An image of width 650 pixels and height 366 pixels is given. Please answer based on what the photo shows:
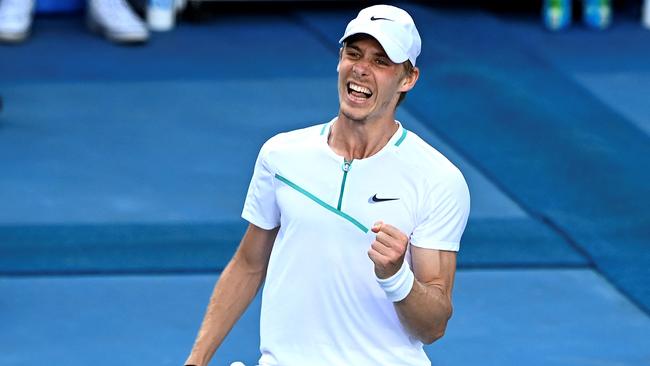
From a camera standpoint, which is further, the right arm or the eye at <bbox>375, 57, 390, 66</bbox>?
the right arm

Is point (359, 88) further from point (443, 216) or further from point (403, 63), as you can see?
point (443, 216)

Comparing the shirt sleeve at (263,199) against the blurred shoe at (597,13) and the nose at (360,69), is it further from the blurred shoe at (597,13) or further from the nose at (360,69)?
the blurred shoe at (597,13)

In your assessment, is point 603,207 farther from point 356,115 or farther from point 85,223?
point 356,115

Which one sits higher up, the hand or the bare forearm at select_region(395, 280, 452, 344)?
the hand

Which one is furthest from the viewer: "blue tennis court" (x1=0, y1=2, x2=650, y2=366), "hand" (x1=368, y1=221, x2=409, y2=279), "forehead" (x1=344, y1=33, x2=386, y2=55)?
"blue tennis court" (x1=0, y1=2, x2=650, y2=366)

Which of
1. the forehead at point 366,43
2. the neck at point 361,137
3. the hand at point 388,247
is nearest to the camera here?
the hand at point 388,247

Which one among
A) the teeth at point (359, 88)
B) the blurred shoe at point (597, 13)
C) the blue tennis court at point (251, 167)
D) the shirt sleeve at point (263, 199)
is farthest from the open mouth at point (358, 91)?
the blurred shoe at point (597, 13)

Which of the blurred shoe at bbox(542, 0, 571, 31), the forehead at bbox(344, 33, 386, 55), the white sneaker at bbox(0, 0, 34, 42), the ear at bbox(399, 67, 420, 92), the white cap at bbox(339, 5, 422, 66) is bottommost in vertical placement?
the white sneaker at bbox(0, 0, 34, 42)

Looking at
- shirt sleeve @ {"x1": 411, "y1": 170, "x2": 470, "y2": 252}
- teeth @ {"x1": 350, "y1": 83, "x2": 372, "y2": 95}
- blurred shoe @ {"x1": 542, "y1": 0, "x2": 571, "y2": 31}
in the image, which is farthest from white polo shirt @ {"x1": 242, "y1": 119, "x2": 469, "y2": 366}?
blurred shoe @ {"x1": 542, "y1": 0, "x2": 571, "y2": 31}

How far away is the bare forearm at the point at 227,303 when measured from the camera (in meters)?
4.02

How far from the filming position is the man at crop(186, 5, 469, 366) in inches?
149

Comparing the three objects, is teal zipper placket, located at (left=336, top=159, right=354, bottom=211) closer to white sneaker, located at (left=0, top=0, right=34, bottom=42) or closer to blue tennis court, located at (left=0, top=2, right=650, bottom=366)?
blue tennis court, located at (left=0, top=2, right=650, bottom=366)

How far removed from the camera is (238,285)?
13.4 ft

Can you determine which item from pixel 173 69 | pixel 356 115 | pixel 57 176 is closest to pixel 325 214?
pixel 356 115
